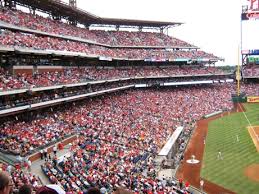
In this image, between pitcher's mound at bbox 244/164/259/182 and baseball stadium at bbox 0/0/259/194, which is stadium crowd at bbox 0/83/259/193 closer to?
baseball stadium at bbox 0/0/259/194

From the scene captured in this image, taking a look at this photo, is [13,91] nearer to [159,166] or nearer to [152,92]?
[159,166]

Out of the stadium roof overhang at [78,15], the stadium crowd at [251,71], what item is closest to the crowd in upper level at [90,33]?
the stadium roof overhang at [78,15]

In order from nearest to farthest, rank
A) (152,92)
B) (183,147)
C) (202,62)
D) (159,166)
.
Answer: (159,166) < (183,147) < (152,92) < (202,62)

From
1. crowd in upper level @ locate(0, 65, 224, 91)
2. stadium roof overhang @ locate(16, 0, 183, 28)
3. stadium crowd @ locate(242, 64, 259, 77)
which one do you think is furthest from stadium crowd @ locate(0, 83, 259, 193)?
stadium crowd @ locate(242, 64, 259, 77)

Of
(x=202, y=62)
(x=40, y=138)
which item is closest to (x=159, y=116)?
(x=40, y=138)

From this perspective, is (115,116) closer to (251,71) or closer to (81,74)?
(81,74)

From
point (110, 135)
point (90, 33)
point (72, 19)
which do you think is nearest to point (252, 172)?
point (110, 135)
